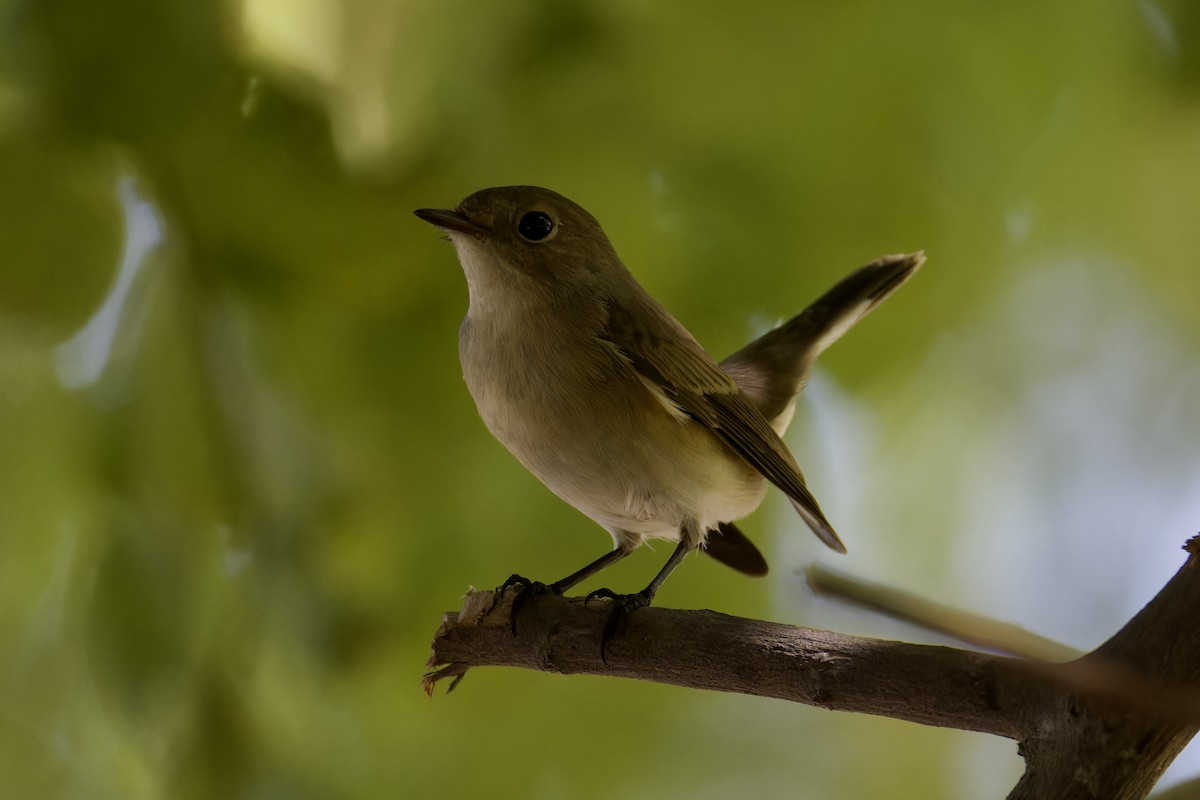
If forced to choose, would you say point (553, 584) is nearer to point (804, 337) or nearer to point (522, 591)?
point (522, 591)

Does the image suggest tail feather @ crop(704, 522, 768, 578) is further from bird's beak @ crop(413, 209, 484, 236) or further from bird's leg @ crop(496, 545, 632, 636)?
bird's beak @ crop(413, 209, 484, 236)

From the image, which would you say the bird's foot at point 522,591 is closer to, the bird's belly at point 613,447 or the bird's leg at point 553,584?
the bird's leg at point 553,584

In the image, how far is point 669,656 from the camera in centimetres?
111

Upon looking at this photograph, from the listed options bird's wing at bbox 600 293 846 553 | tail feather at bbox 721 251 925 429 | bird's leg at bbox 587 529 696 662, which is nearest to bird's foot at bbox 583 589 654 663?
bird's leg at bbox 587 529 696 662

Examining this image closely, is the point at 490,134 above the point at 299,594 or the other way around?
above

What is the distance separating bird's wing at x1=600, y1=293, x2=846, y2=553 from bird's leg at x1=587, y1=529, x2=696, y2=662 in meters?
0.15

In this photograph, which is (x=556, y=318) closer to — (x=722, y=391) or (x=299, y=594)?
(x=722, y=391)

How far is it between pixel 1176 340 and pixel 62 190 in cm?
169

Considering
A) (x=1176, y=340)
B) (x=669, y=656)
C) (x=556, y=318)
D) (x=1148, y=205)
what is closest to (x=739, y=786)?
(x=669, y=656)

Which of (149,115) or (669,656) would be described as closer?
(669,656)

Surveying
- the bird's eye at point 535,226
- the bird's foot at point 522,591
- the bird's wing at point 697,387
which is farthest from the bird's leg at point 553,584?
the bird's eye at point 535,226

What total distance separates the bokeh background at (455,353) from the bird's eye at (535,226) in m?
0.24

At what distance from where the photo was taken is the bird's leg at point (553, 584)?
127 centimetres

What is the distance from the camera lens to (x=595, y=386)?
1.21 meters
